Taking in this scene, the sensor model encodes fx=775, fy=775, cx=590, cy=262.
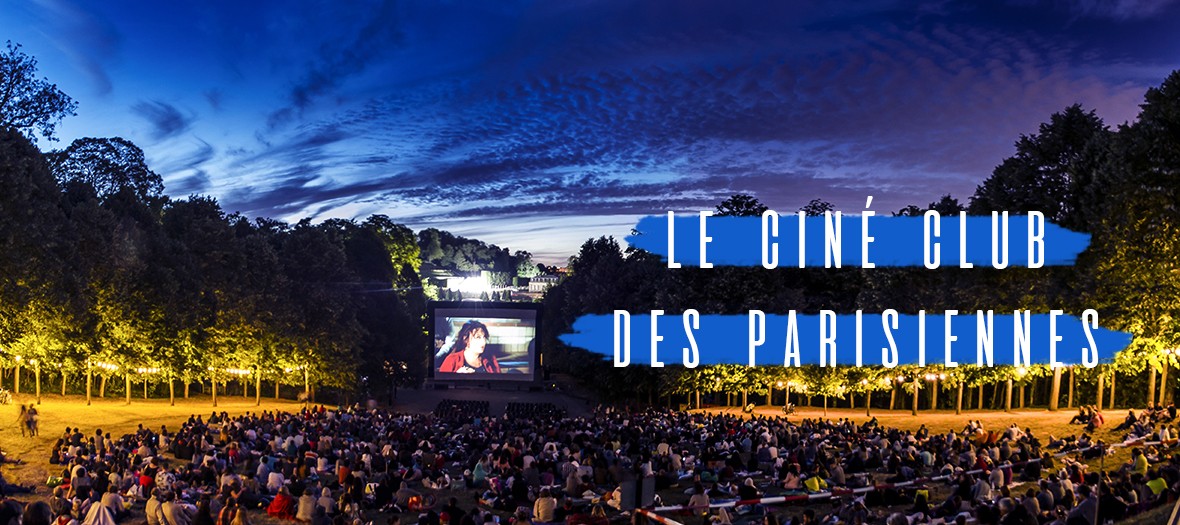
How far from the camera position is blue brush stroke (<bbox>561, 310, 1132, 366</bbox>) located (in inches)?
1284

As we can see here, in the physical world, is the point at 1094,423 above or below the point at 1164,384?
below

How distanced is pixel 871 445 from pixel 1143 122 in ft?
55.7

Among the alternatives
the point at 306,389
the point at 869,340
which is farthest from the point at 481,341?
the point at 869,340

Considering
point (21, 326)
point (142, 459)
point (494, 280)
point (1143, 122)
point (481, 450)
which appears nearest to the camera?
point (142, 459)

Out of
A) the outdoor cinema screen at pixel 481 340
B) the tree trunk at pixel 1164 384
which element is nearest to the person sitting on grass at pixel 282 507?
the tree trunk at pixel 1164 384

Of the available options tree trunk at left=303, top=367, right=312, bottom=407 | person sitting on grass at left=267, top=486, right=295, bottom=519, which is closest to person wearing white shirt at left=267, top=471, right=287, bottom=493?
person sitting on grass at left=267, top=486, right=295, bottom=519

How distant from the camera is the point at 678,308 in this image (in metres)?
42.9

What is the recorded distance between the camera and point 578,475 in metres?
17.6

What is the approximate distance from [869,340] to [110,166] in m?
49.2

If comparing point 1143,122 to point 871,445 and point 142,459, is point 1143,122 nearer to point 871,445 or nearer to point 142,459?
point 871,445

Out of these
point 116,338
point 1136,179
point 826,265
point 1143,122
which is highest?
point 1143,122

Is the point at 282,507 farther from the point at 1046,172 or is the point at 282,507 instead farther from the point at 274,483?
the point at 1046,172

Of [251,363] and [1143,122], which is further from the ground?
[1143,122]

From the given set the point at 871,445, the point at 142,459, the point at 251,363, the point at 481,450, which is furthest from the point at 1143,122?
the point at 251,363
